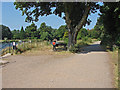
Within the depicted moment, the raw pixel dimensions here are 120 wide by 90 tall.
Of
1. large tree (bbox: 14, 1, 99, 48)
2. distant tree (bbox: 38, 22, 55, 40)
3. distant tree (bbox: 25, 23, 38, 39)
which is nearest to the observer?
large tree (bbox: 14, 1, 99, 48)

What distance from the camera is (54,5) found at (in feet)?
43.0

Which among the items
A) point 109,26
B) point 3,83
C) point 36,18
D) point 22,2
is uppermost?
point 22,2

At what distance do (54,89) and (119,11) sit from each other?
35.4 feet

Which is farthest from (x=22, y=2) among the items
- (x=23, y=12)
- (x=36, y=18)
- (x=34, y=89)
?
(x=34, y=89)

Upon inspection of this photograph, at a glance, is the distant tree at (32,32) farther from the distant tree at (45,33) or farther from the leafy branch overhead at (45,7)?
the leafy branch overhead at (45,7)

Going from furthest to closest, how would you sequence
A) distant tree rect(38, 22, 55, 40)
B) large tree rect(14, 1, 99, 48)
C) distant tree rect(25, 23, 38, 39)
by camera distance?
distant tree rect(25, 23, 38, 39)
distant tree rect(38, 22, 55, 40)
large tree rect(14, 1, 99, 48)

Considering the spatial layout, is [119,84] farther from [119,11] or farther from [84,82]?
[119,11]

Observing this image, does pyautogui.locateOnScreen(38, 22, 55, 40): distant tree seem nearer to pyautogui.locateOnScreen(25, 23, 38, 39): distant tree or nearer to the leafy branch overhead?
pyautogui.locateOnScreen(25, 23, 38, 39): distant tree

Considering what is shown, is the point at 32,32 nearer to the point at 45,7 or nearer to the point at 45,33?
the point at 45,33

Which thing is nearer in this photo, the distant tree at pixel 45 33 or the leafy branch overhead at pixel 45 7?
the leafy branch overhead at pixel 45 7

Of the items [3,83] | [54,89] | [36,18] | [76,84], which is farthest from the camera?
[36,18]

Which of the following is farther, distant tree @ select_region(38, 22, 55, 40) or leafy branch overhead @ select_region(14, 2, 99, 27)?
distant tree @ select_region(38, 22, 55, 40)

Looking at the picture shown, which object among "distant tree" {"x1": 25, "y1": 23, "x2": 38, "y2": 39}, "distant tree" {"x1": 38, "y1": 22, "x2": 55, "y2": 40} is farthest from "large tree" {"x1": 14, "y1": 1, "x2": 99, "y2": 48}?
"distant tree" {"x1": 25, "y1": 23, "x2": 38, "y2": 39}

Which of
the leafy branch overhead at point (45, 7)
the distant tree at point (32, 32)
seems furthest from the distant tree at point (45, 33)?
the leafy branch overhead at point (45, 7)
